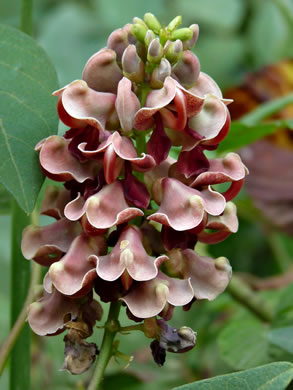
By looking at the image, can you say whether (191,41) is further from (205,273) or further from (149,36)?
(205,273)

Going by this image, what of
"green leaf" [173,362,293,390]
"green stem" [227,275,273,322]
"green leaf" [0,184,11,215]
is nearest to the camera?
"green leaf" [173,362,293,390]

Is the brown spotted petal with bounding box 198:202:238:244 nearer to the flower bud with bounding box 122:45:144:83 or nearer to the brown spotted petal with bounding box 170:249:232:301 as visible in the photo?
the brown spotted petal with bounding box 170:249:232:301

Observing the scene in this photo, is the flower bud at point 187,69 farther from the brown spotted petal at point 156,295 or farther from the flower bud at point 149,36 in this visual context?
the brown spotted petal at point 156,295

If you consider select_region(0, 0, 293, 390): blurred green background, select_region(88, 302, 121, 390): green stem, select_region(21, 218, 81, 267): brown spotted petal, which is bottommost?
select_region(0, 0, 293, 390): blurred green background

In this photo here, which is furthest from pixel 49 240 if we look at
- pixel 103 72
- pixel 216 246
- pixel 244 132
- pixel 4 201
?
pixel 216 246

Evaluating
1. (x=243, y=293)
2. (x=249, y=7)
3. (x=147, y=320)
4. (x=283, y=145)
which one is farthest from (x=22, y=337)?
(x=249, y=7)

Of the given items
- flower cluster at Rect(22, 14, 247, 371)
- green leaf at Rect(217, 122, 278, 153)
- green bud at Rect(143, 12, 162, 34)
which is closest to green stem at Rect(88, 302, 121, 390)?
flower cluster at Rect(22, 14, 247, 371)

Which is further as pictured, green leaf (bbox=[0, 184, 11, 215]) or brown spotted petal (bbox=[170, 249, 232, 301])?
green leaf (bbox=[0, 184, 11, 215])

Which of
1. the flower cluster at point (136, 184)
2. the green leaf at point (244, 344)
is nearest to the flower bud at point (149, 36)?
the flower cluster at point (136, 184)
